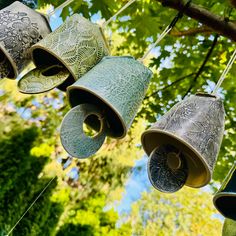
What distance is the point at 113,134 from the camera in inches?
43.3

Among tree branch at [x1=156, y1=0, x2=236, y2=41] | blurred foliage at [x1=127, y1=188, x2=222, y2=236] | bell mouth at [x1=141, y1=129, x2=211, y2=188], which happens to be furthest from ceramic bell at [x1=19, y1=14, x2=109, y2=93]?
blurred foliage at [x1=127, y1=188, x2=222, y2=236]

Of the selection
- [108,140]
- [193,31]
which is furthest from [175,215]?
[193,31]

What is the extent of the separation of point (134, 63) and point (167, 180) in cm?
33

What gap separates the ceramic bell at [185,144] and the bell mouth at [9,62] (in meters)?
0.40

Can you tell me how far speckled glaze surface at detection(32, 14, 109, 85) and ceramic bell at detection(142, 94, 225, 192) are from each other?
0.27 metres

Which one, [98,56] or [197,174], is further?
[98,56]

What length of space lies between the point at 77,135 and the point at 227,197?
1.29 feet

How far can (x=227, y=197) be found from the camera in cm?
99

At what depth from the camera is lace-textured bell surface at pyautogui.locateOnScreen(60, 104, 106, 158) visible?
3.24 feet

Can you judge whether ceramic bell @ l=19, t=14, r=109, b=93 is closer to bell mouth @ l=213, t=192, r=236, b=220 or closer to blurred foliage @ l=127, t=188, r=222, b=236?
bell mouth @ l=213, t=192, r=236, b=220

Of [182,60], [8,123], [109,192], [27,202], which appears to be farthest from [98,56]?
[109,192]

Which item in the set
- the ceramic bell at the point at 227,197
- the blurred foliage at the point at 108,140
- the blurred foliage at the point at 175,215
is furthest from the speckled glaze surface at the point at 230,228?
the blurred foliage at the point at 175,215

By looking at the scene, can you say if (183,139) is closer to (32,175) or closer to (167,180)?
(167,180)

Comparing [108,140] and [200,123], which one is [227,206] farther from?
[108,140]
